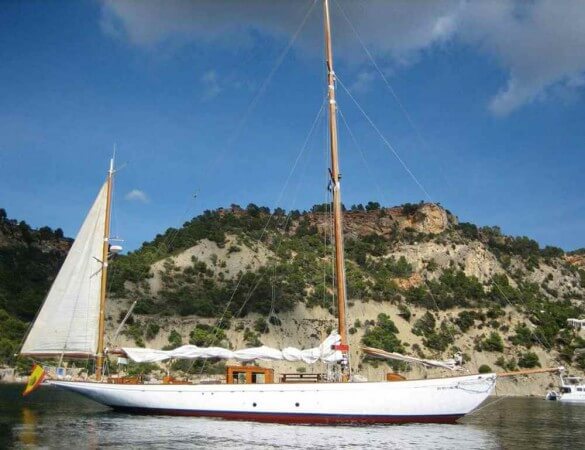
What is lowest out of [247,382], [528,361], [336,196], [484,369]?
[247,382]

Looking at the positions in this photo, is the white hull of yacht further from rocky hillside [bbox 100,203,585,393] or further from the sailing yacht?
rocky hillside [bbox 100,203,585,393]

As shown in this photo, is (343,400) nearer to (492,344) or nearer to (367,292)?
(492,344)

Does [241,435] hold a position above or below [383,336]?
below

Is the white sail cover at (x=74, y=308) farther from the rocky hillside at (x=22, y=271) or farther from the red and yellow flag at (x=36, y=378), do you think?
the rocky hillside at (x=22, y=271)

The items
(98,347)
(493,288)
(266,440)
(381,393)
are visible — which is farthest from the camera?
(493,288)

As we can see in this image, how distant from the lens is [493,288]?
10775cm

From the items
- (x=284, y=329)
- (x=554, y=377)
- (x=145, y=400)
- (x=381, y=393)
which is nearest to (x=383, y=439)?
(x=381, y=393)

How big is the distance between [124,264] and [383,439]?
76.2m

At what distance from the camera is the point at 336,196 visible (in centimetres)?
3244

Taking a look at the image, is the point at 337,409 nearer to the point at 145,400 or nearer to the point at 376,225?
the point at 145,400

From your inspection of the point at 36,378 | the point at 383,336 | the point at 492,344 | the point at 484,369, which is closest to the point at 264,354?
the point at 36,378

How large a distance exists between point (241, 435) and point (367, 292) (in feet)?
252

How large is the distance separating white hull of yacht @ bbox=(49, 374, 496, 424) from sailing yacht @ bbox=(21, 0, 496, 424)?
5cm

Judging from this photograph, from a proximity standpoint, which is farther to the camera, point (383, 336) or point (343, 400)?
point (383, 336)
